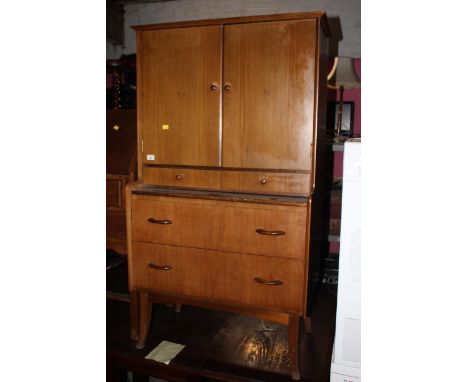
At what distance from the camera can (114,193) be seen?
7.97 feet

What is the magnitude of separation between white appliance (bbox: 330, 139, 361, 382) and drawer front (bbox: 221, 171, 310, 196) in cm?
24

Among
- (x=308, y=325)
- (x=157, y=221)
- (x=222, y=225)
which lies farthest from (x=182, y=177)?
(x=308, y=325)

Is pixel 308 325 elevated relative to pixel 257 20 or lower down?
lower down

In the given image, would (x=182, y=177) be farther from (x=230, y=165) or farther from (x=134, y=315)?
(x=134, y=315)

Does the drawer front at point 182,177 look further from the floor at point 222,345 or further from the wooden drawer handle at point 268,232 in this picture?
the floor at point 222,345

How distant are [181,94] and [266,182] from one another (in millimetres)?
662

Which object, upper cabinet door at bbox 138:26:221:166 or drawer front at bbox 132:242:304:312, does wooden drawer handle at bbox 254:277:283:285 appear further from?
upper cabinet door at bbox 138:26:221:166

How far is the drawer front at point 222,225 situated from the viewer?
5.49 ft

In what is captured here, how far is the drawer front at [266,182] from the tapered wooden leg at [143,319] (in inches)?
29.9

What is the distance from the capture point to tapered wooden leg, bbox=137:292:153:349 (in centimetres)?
201

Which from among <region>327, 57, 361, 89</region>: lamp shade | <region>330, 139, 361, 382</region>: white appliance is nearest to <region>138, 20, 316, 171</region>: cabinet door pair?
<region>330, 139, 361, 382</region>: white appliance
